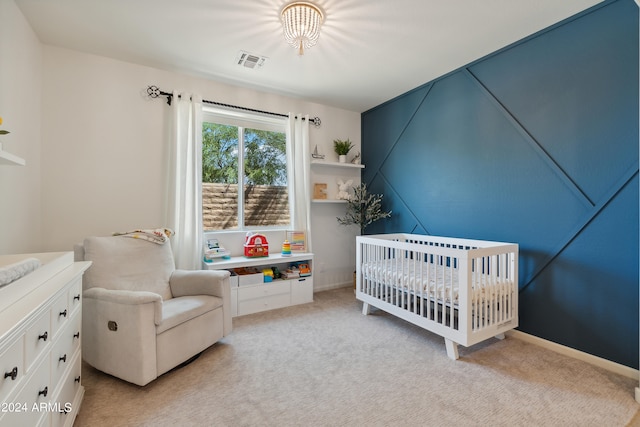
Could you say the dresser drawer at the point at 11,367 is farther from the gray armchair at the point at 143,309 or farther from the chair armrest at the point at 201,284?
the chair armrest at the point at 201,284

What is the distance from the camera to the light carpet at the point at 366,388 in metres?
1.52

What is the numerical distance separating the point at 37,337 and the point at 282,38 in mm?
2455

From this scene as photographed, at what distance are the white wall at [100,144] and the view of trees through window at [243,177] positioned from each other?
0.45m

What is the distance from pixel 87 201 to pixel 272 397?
7.86 feet

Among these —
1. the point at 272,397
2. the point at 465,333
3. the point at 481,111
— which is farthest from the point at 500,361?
the point at 481,111

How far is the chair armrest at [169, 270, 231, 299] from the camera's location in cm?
230

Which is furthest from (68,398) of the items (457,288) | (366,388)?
(457,288)

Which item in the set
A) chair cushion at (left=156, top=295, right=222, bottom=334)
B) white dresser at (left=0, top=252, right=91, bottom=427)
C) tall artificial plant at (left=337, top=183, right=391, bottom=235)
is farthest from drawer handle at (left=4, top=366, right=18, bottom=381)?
tall artificial plant at (left=337, top=183, right=391, bottom=235)

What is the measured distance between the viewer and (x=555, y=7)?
2.04 m

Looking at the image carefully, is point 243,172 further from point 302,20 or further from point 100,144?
point 302,20

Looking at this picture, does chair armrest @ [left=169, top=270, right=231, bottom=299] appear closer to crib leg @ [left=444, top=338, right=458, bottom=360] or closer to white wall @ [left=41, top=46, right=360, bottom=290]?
white wall @ [left=41, top=46, right=360, bottom=290]

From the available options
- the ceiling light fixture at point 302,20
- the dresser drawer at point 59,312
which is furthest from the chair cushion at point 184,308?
the ceiling light fixture at point 302,20

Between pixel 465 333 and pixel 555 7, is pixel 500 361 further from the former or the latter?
pixel 555 7

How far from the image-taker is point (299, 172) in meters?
3.61
